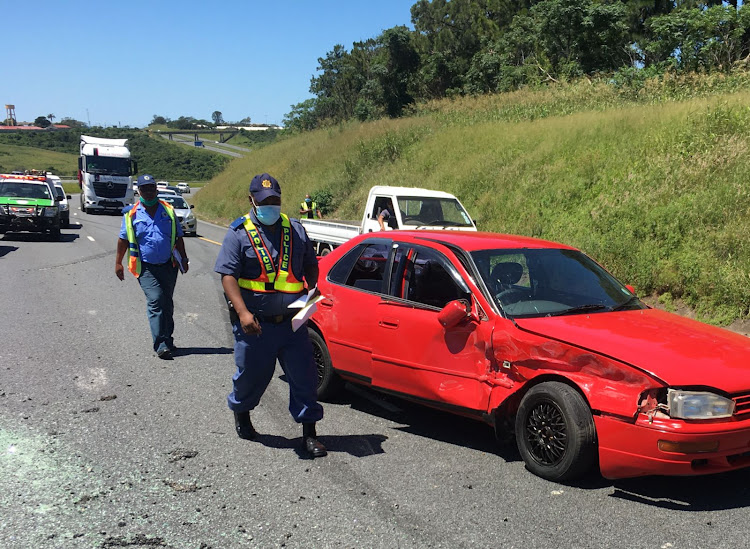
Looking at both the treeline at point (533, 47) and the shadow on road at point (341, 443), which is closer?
the shadow on road at point (341, 443)

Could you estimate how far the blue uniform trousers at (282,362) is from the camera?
479cm

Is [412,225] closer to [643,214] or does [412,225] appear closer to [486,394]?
[643,214]

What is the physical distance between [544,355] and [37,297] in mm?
9492

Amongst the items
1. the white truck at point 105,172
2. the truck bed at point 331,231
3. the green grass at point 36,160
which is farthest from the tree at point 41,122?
the truck bed at point 331,231

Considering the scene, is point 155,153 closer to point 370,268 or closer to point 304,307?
point 370,268

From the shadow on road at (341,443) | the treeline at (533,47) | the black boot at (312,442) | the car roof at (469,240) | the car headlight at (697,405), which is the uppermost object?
the treeline at (533,47)

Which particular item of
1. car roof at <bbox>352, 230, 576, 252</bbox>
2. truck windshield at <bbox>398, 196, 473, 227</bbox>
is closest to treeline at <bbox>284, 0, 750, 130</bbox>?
truck windshield at <bbox>398, 196, 473, 227</bbox>

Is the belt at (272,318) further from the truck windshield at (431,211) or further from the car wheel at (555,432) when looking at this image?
the truck windshield at (431,211)

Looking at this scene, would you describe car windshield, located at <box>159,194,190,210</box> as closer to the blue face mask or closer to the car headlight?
the blue face mask

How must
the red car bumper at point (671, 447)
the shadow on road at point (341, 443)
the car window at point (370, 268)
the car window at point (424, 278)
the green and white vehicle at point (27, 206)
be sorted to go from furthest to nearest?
1. the green and white vehicle at point (27, 206)
2. the car window at point (370, 268)
3. the car window at point (424, 278)
4. the shadow on road at point (341, 443)
5. the red car bumper at point (671, 447)

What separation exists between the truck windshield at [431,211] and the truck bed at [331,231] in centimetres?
108

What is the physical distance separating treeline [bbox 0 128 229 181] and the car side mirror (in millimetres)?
118383

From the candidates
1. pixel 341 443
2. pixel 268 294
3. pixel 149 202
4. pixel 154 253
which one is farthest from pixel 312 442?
pixel 149 202

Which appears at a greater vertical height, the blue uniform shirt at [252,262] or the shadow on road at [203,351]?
the blue uniform shirt at [252,262]
